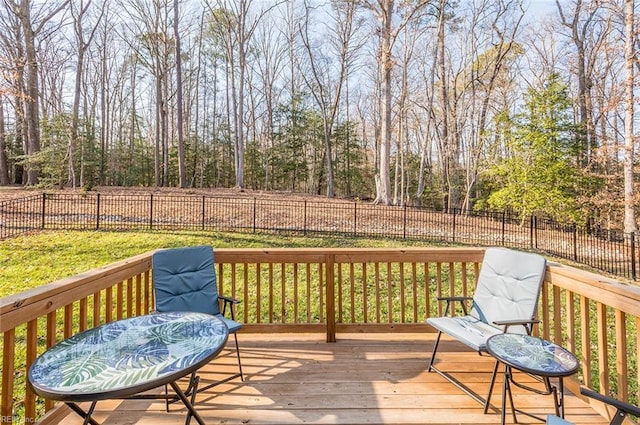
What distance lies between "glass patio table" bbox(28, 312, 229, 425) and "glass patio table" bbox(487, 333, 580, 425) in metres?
1.58

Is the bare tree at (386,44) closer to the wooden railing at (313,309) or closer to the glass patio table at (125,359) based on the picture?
the wooden railing at (313,309)

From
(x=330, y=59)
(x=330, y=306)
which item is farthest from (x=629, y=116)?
(x=330, y=59)

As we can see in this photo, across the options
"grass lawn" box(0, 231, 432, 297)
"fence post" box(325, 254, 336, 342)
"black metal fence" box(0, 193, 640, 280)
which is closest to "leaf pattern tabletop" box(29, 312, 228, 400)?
"fence post" box(325, 254, 336, 342)

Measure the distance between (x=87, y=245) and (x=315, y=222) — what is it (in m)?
5.64

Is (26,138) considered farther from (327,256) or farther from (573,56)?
(573,56)

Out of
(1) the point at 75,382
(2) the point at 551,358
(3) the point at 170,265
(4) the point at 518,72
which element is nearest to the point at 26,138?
(3) the point at 170,265

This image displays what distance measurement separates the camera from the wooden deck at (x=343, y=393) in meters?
2.00

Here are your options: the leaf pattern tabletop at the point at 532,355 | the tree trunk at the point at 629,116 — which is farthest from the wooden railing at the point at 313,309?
the tree trunk at the point at 629,116

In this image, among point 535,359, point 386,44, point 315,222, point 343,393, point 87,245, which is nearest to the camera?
point 535,359

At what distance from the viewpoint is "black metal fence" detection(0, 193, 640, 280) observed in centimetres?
750

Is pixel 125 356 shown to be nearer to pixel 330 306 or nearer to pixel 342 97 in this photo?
pixel 330 306

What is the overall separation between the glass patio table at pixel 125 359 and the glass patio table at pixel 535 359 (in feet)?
5.19

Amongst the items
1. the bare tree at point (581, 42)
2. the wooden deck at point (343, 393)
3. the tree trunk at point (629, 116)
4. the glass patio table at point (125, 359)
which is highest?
the bare tree at point (581, 42)

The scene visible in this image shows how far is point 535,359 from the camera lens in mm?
1791
